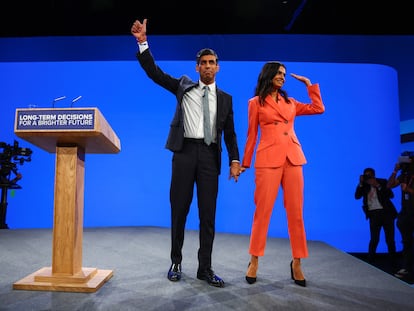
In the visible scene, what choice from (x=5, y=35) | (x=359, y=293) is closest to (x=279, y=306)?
(x=359, y=293)

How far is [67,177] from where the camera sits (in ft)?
6.52

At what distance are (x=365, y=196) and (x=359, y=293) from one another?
2.85m

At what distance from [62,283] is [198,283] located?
75 centimetres

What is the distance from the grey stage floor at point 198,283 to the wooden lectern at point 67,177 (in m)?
0.09

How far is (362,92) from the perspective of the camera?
5176mm

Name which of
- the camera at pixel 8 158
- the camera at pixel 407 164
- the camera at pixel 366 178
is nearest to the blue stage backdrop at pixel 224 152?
the camera at pixel 8 158

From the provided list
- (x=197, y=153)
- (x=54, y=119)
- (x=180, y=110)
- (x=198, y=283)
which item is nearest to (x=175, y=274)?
(x=198, y=283)

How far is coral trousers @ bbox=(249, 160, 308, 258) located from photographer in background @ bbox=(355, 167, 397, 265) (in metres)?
2.75

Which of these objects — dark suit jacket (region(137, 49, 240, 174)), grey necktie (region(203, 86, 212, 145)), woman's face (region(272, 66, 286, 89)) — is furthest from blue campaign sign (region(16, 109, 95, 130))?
woman's face (region(272, 66, 286, 89))

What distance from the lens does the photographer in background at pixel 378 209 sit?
446 centimetres

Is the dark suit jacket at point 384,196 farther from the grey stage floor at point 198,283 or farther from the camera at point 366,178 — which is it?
the grey stage floor at point 198,283

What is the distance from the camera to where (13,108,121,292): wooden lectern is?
1.81m

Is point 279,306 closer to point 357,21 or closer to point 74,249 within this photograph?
point 74,249

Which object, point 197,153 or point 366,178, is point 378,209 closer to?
point 366,178
